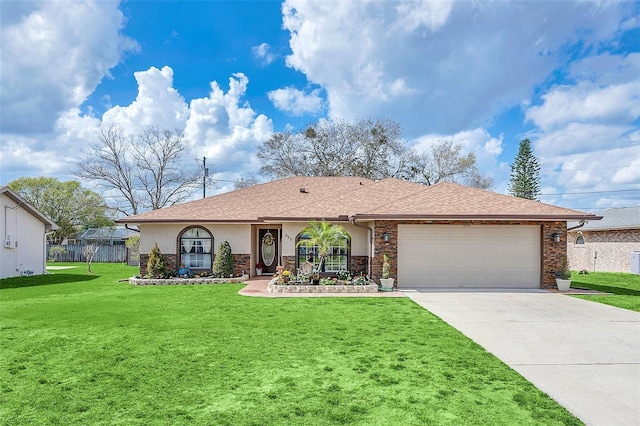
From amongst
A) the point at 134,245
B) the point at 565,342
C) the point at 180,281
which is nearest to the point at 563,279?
the point at 565,342

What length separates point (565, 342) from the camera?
670cm

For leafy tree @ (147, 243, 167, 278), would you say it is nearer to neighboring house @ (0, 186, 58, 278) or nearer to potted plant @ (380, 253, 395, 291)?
neighboring house @ (0, 186, 58, 278)

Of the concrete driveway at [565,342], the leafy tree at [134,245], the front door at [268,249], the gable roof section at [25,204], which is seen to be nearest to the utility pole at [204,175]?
the leafy tree at [134,245]

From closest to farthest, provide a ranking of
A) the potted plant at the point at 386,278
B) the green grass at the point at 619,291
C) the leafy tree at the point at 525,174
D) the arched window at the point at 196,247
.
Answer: the green grass at the point at 619,291 < the potted plant at the point at 386,278 < the arched window at the point at 196,247 < the leafy tree at the point at 525,174

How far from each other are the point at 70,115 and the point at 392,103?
15948 mm

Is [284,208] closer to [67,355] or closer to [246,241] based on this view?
[246,241]

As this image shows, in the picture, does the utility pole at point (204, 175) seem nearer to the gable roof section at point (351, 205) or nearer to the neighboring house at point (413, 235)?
the gable roof section at point (351, 205)

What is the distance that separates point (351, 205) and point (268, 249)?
4539mm

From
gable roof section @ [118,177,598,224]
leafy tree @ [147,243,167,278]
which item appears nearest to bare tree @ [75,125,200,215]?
gable roof section @ [118,177,598,224]

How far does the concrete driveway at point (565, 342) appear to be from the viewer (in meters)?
4.34

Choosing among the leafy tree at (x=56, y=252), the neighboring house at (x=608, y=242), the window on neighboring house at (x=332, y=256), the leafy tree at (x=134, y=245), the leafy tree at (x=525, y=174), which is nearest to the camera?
the window on neighboring house at (x=332, y=256)

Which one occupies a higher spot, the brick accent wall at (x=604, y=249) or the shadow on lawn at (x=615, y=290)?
the brick accent wall at (x=604, y=249)

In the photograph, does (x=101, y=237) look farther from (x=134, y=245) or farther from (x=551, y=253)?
(x=551, y=253)

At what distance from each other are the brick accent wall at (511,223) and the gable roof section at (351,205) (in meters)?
0.52
